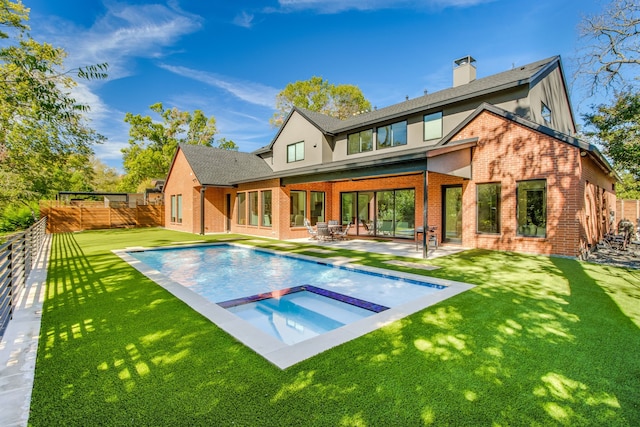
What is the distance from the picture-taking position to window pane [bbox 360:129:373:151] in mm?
16648

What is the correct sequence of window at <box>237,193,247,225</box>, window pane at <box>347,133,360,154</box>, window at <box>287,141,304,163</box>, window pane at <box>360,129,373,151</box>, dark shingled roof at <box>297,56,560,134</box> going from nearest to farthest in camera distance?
dark shingled roof at <box>297,56,560,134</box>
window pane at <box>360,129,373,151</box>
window pane at <box>347,133,360,154</box>
window at <box>237,193,247,225</box>
window at <box>287,141,304,163</box>

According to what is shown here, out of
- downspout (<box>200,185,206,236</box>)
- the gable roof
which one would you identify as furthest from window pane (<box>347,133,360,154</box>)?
downspout (<box>200,185,206,236</box>)

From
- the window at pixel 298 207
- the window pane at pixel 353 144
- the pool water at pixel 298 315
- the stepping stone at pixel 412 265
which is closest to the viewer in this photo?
the pool water at pixel 298 315

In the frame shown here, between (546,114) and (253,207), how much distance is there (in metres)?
15.1

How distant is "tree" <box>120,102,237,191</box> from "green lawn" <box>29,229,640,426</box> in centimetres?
3561

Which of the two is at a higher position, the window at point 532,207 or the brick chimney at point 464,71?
the brick chimney at point 464,71

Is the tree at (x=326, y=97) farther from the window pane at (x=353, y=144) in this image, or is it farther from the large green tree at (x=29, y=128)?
the large green tree at (x=29, y=128)

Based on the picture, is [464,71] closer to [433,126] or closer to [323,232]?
[433,126]

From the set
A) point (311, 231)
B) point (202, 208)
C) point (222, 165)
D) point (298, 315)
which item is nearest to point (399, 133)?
point (311, 231)

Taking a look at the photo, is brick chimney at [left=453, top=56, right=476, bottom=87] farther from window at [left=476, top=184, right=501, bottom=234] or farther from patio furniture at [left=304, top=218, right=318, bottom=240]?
patio furniture at [left=304, top=218, right=318, bottom=240]

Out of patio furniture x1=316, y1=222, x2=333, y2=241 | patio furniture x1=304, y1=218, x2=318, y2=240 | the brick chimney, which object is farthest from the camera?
the brick chimney

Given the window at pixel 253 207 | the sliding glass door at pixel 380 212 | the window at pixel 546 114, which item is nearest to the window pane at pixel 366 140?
the sliding glass door at pixel 380 212

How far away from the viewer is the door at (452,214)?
12812 mm

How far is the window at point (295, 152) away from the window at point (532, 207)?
1245 cm
